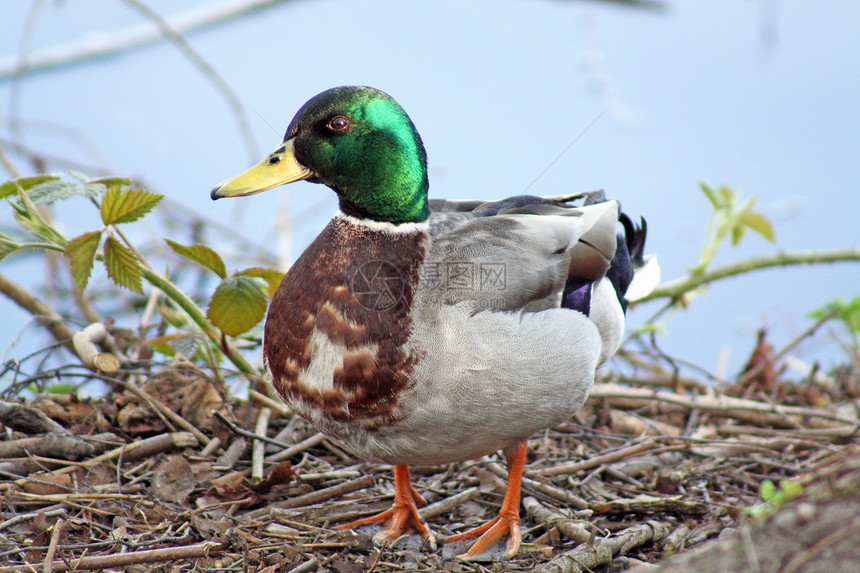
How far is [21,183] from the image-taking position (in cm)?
279

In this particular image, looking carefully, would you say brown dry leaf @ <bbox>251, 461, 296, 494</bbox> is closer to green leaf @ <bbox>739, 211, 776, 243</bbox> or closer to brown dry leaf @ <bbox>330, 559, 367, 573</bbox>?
brown dry leaf @ <bbox>330, 559, 367, 573</bbox>

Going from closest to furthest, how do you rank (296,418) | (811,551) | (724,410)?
1. (811,551)
2. (296,418)
3. (724,410)

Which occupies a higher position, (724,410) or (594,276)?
(594,276)

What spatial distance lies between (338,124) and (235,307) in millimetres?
870

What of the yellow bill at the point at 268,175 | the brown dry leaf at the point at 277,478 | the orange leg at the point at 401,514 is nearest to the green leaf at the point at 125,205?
the yellow bill at the point at 268,175

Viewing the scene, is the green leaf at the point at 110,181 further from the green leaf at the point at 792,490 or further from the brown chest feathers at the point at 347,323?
the green leaf at the point at 792,490

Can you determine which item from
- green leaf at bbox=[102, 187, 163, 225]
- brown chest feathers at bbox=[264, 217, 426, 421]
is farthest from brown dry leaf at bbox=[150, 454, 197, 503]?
green leaf at bbox=[102, 187, 163, 225]

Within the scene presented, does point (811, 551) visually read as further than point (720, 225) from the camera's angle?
No

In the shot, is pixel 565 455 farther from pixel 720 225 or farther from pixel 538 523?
pixel 720 225

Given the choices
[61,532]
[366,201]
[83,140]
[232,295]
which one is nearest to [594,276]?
[366,201]

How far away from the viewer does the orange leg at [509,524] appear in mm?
2590

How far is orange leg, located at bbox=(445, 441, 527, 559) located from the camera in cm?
259

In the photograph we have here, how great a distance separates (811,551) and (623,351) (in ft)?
10.9

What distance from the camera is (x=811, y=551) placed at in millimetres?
1269
